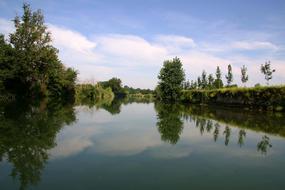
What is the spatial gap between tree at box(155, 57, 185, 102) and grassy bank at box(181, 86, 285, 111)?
1477 cm

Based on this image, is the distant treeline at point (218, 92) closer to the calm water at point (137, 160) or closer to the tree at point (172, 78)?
the tree at point (172, 78)

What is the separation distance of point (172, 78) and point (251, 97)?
29347mm

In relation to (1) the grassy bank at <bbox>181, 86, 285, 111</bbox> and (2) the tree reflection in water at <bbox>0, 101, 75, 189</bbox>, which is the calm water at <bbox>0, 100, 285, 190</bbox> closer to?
(2) the tree reflection in water at <bbox>0, 101, 75, 189</bbox>

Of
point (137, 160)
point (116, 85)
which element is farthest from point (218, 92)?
point (116, 85)

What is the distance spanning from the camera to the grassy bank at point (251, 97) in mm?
24391

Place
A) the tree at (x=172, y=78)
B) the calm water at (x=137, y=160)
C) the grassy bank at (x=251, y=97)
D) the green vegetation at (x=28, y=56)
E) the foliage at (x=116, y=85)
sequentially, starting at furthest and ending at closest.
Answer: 1. the foliage at (x=116, y=85)
2. the tree at (x=172, y=78)
3. the green vegetation at (x=28, y=56)
4. the grassy bank at (x=251, y=97)
5. the calm water at (x=137, y=160)

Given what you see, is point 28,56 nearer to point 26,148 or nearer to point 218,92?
point 218,92

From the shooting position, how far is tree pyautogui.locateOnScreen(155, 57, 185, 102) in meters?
57.7

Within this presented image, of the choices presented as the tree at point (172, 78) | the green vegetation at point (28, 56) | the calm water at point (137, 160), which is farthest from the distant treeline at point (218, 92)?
the green vegetation at point (28, 56)

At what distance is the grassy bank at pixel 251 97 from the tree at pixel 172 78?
48.5ft

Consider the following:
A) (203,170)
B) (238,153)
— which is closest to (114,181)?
(203,170)

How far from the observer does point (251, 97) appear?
28688mm

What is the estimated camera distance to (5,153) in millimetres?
7152

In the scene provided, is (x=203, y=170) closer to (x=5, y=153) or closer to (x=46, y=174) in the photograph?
(x=46, y=174)
